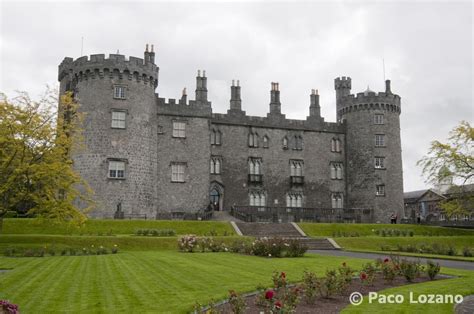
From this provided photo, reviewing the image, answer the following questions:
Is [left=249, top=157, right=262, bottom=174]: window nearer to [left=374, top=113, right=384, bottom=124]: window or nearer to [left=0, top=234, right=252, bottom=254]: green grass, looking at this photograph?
[left=374, top=113, right=384, bottom=124]: window

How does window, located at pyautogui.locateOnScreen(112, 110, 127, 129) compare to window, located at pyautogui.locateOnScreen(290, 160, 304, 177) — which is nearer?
window, located at pyautogui.locateOnScreen(112, 110, 127, 129)

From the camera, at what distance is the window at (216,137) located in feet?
162

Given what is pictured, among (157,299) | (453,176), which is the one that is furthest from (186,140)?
(157,299)

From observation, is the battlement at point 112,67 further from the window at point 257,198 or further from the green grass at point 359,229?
the green grass at point 359,229

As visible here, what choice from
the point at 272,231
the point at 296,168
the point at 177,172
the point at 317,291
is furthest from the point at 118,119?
the point at 317,291

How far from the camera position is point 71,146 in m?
28.5

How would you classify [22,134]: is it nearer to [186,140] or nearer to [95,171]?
[95,171]

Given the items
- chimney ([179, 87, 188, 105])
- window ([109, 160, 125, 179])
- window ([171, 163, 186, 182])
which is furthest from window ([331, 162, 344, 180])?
window ([109, 160, 125, 179])

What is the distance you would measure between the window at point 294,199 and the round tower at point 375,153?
18.2ft

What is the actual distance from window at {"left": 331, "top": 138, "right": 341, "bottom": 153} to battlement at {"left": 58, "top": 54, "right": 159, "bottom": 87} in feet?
71.2

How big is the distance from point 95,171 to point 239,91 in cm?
1804

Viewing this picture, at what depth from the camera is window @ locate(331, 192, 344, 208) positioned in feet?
174

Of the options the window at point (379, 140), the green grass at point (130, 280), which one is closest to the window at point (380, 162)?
the window at point (379, 140)

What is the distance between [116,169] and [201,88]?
12643 mm
